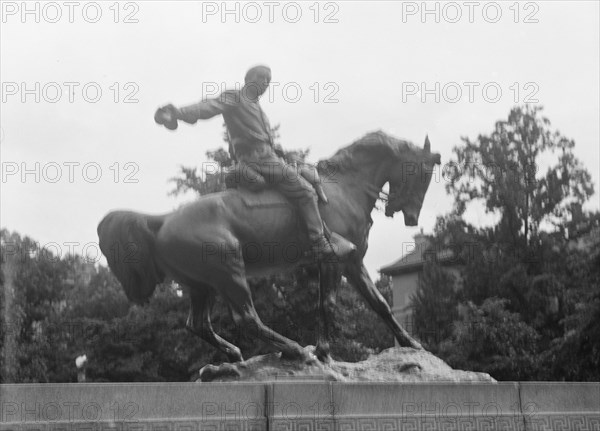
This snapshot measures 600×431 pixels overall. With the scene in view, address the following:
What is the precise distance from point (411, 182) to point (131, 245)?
3.46 meters

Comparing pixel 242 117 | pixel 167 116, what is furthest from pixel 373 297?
pixel 167 116

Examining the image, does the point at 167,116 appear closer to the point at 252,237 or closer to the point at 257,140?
the point at 257,140

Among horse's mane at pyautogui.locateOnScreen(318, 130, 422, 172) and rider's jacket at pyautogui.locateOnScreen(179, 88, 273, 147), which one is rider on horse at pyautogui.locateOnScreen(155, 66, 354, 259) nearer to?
rider's jacket at pyautogui.locateOnScreen(179, 88, 273, 147)

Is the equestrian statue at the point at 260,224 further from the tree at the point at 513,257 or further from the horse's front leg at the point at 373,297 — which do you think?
the tree at the point at 513,257

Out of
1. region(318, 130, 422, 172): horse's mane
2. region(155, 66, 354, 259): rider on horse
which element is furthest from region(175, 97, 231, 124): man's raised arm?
region(318, 130, 422, 172): horse's mane

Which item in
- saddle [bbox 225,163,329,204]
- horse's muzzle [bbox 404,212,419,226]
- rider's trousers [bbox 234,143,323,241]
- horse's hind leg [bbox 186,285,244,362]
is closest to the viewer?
rider's trousers [bbox 234,143,323,241]

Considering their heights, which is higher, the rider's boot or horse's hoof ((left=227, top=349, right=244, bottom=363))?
the rider's boot

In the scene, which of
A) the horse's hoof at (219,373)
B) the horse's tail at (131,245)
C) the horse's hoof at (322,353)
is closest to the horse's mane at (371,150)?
the horse's hoof at (322,353)

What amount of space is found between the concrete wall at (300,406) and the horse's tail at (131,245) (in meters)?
1.70

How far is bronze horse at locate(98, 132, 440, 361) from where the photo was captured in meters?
9.23

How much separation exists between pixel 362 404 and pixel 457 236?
25.2 metres

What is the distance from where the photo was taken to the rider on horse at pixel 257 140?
9523 millimetres

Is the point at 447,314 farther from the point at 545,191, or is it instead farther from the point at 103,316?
the point at 103,316

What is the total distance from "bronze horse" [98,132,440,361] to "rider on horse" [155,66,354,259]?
0.64 feet
